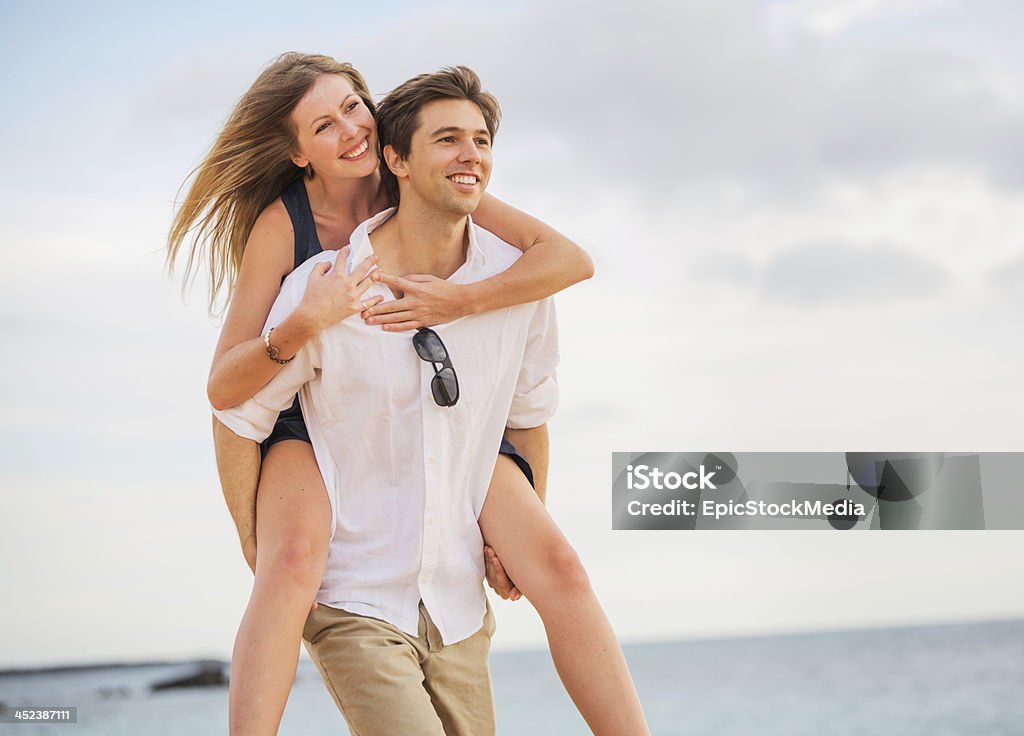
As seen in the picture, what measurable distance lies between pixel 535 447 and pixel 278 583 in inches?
36.2

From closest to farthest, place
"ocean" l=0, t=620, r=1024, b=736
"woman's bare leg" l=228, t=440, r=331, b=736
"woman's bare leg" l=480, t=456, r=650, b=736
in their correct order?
"woman's bare leg" l=228, t=440, r=331, b=736
"woman's bare leg" l=480, t=456, r=650, b=736
"ocean" l=0, t=620, r=1024, b=736

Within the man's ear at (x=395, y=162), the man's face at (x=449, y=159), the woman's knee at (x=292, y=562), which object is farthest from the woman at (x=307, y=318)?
the man's face at (x=449, y=159)

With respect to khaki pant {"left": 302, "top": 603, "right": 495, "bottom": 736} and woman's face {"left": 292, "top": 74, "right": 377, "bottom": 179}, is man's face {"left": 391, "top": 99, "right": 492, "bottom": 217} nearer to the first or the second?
woman's face {"left": 292, "top": 74, "right": 377, "bottom": 179}

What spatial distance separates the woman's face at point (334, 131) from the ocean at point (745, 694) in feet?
45.8

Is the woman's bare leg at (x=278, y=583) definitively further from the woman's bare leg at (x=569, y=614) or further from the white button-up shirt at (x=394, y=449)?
the woman's bare leg at (x=569, y=614)

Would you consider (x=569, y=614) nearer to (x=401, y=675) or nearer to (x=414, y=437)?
(x=401, y=675)

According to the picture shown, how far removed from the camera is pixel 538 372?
137 inches

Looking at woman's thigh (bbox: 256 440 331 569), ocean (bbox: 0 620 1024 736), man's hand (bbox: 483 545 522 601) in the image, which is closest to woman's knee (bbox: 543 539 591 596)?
man's hand (bbox: 483 545 522 601)

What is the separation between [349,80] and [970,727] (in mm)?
16071

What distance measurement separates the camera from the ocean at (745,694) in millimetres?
17891

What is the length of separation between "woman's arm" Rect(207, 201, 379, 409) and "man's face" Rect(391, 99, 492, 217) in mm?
260

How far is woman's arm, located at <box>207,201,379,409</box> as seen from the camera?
3.06m

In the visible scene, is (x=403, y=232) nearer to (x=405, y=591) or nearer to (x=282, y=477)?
(x=282, y=477)

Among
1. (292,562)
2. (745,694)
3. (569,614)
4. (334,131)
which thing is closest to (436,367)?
(292,562)
